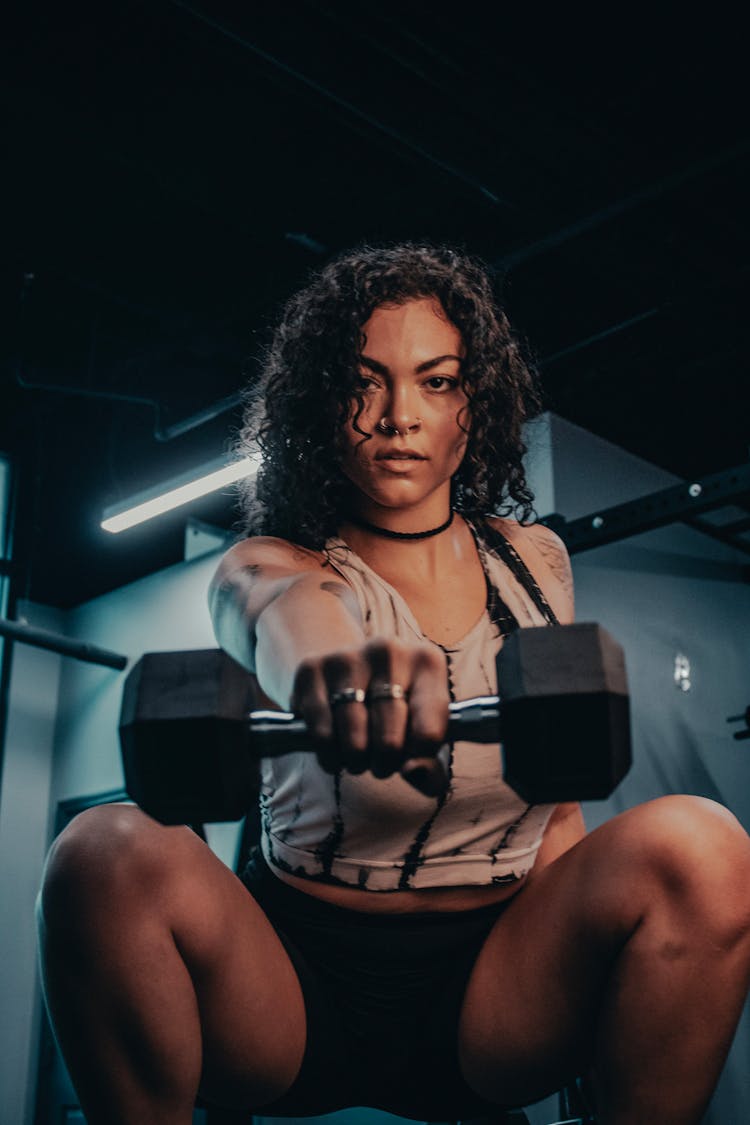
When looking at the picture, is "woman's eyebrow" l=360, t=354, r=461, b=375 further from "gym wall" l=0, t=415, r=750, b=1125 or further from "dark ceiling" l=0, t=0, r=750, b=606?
"gym wall" l=0, t=415, r=750, b=1125

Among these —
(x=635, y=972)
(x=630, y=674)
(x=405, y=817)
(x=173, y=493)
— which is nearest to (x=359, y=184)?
(x=173, y=493)

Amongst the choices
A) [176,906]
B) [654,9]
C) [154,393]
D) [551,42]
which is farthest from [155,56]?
[176,906]

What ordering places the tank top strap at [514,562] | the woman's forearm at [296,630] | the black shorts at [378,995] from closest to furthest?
1. the woman's forearm at [296,630]
2. the black shorts at [378,995]
3. the tank top strap at [514,562]

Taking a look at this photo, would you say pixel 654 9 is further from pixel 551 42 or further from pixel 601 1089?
pixel 601 1089

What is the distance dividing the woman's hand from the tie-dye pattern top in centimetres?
49

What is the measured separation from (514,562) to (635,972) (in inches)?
24.7

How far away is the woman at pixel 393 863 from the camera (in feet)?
3.65

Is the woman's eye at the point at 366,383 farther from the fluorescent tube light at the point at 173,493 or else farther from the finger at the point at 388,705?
the fluorescent tube light at the point at 173,493

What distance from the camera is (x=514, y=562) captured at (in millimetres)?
1586

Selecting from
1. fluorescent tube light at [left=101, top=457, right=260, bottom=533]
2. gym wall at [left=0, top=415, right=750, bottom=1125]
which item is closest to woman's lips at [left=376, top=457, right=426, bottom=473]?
gym wall at [left=0, top=415, right=750, bottom=1125]

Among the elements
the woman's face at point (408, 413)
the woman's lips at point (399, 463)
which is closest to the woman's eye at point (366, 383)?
the woman's face at point (408, 413)

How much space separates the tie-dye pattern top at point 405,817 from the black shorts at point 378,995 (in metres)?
0.05

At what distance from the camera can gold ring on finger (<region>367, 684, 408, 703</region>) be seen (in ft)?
2.55

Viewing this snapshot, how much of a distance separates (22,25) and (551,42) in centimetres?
175
